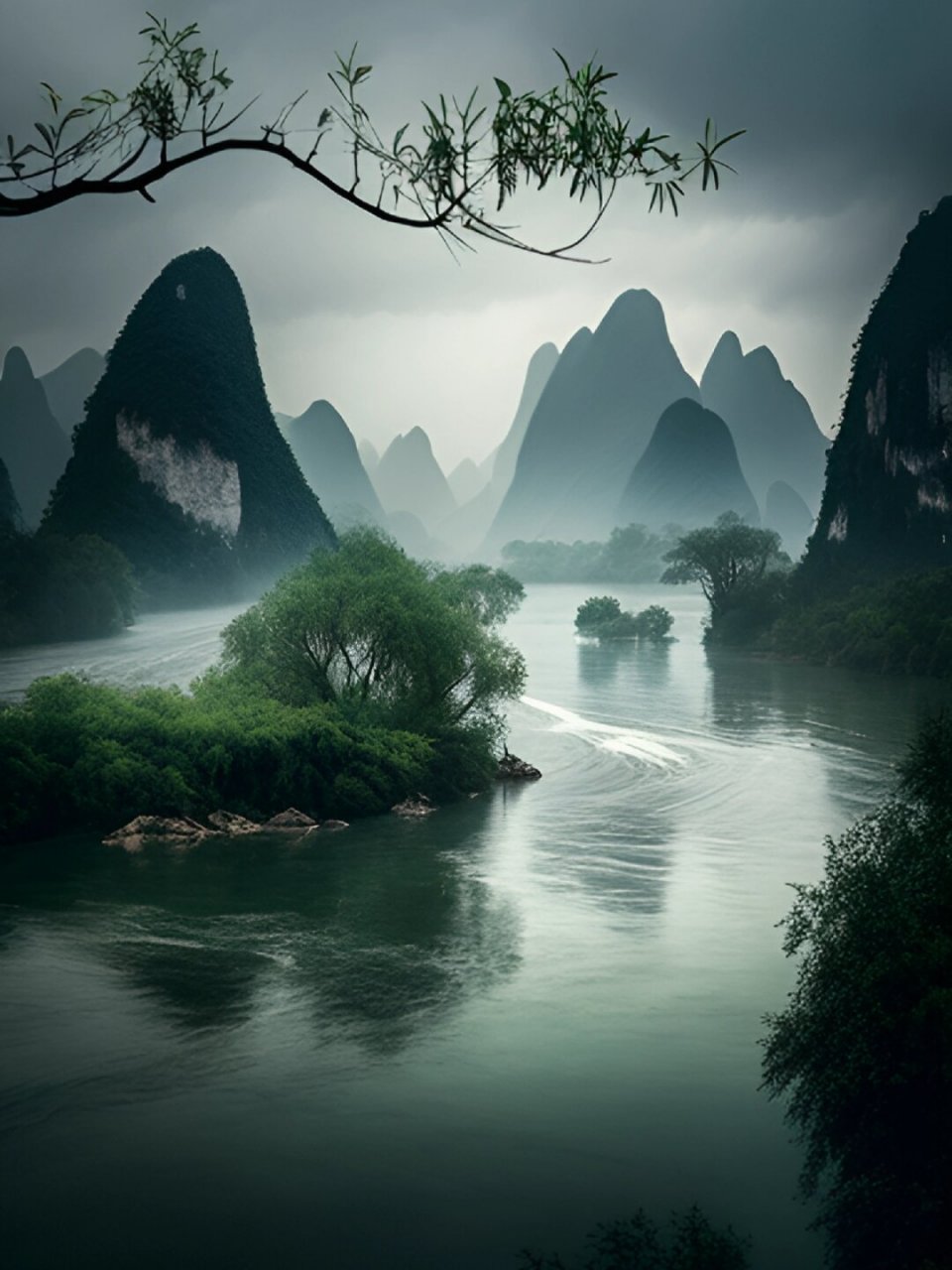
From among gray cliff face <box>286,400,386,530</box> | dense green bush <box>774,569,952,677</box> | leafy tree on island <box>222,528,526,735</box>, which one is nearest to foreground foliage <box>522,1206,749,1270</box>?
leafy tree on island <box>222,528,526,735</box>

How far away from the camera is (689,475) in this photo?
180875 millimetres

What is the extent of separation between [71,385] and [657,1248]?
278 ft

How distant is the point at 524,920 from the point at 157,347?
6219 cm

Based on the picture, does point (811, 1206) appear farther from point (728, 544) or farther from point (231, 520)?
point (231, 520)

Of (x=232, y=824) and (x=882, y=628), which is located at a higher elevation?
(x=882, y=628)

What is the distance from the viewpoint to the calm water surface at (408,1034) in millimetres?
10945

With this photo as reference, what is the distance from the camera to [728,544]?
6862cm

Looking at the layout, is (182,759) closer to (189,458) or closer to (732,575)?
(189,458)

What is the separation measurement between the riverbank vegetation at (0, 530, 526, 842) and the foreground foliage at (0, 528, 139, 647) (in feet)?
38.6

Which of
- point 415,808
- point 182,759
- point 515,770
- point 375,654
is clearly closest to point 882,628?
point 515,770

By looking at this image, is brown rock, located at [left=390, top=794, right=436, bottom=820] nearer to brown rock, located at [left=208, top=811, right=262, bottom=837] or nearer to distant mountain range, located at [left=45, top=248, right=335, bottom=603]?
brown rock, located at [left=208, top=811, right=262, bottom=837]

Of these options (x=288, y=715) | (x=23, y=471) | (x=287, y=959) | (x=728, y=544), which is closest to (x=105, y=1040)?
(x=287, y=959)

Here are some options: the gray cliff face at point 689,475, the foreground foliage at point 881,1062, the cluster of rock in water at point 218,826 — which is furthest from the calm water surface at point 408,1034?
the gray cliff face at point 689,475

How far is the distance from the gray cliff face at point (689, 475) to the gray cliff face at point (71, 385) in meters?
103
